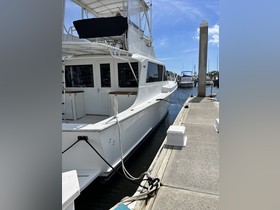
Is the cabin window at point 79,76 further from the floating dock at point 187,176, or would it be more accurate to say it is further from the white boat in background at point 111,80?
the floating dock at point 187,176

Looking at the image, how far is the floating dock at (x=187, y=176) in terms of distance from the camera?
2.10m

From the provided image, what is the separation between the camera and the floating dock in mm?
2102

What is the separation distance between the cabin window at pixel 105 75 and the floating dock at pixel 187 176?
8.64 feet

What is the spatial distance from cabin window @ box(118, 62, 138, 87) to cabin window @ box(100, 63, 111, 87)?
31 centimetres

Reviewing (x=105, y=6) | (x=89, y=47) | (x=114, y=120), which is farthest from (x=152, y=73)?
(x=114, y=120)

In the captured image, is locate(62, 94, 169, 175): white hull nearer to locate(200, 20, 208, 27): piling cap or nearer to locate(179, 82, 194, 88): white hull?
locate(200, 20, 208, 27): piling cap

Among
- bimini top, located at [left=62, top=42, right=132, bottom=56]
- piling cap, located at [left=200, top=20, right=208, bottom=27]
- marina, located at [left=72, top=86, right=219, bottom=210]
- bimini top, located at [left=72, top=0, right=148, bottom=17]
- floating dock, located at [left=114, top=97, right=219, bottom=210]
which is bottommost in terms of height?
marina, located at [left=72, top=86, right=219, bottom=210]

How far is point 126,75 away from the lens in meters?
5.60

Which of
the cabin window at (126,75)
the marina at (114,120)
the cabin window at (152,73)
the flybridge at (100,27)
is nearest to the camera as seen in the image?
the marina at (114,120)

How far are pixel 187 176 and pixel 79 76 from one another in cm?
435

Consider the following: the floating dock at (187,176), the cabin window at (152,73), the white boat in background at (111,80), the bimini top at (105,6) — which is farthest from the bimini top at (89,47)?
the bimini top at (105,6)

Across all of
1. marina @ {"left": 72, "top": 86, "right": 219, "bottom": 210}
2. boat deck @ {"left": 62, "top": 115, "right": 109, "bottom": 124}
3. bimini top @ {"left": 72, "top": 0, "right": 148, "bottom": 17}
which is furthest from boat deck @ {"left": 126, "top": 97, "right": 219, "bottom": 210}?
bimini top @ {"left": 72, "top": 0, "right": 148, "bottom": 17}
